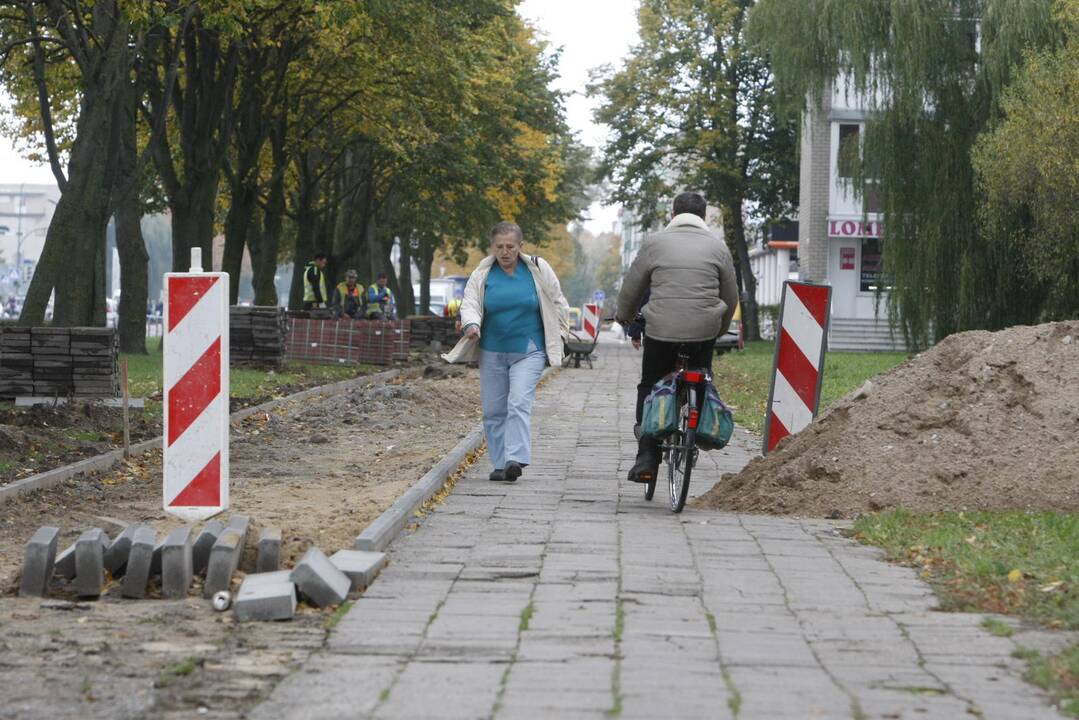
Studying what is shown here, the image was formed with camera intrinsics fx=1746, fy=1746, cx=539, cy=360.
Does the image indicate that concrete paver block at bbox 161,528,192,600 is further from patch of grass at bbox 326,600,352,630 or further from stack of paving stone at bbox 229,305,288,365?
stack of paving stone at bbox 229,305,288,365

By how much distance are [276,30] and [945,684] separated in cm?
2638

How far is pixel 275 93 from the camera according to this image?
32000mm

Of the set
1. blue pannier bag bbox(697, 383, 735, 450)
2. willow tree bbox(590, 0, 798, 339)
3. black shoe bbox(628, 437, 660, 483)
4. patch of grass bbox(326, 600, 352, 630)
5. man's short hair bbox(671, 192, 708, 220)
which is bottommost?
patch of grass bbox(326, 600, 352, 630)

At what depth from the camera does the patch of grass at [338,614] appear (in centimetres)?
647

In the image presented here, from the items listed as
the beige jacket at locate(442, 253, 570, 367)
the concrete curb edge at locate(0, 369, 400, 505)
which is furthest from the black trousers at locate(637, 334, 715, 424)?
the concrete curb edge at locate(0, 369, 400, 505)

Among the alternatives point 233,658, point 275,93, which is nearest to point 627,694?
point 233,658

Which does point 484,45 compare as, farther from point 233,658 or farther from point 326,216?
point 233,658

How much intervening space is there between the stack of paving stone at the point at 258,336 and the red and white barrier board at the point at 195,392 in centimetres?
1994

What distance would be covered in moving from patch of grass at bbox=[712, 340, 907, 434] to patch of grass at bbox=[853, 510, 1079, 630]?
4632 millimetres

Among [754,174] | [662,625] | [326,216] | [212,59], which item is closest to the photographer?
[662,625]

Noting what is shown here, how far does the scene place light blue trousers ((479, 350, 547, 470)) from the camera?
461 inches

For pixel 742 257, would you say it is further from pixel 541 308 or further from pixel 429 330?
pixel 541 308

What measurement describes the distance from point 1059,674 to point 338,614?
265 centimetres

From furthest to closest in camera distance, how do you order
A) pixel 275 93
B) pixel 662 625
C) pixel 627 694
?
1. pixel 275 93
2. pixel 662 625
3. pixel 627 694
